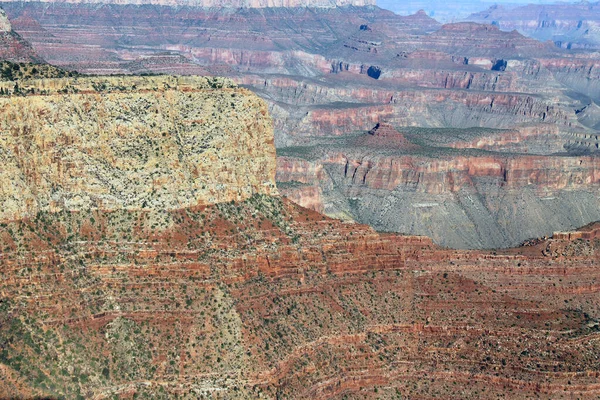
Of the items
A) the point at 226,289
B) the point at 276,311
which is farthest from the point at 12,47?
the point at 276,311

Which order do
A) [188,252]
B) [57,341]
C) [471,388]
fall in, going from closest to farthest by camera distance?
[57,341]
[188,252]
[471,388]

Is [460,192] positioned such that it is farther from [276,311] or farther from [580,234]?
[276,311]

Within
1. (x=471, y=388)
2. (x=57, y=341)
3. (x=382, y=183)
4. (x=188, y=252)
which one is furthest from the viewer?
(x=382, y=183)

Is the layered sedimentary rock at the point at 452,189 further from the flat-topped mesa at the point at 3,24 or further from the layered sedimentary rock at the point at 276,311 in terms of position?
the layered sedimentary rock at the point at 276,311

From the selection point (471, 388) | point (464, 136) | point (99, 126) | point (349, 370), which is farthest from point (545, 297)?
point (464, 136)

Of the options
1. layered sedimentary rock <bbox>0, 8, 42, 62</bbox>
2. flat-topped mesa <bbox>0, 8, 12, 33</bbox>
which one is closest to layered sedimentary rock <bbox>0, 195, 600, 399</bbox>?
layered sedimentary rock <bbox>0, 8, 42, 62</bbox>

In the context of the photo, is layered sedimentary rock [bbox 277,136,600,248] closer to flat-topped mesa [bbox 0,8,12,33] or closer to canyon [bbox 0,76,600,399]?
flat-topped mesa [bbox 0,8,12,33]

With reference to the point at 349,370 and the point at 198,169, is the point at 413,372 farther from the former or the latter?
the point at 198,169
